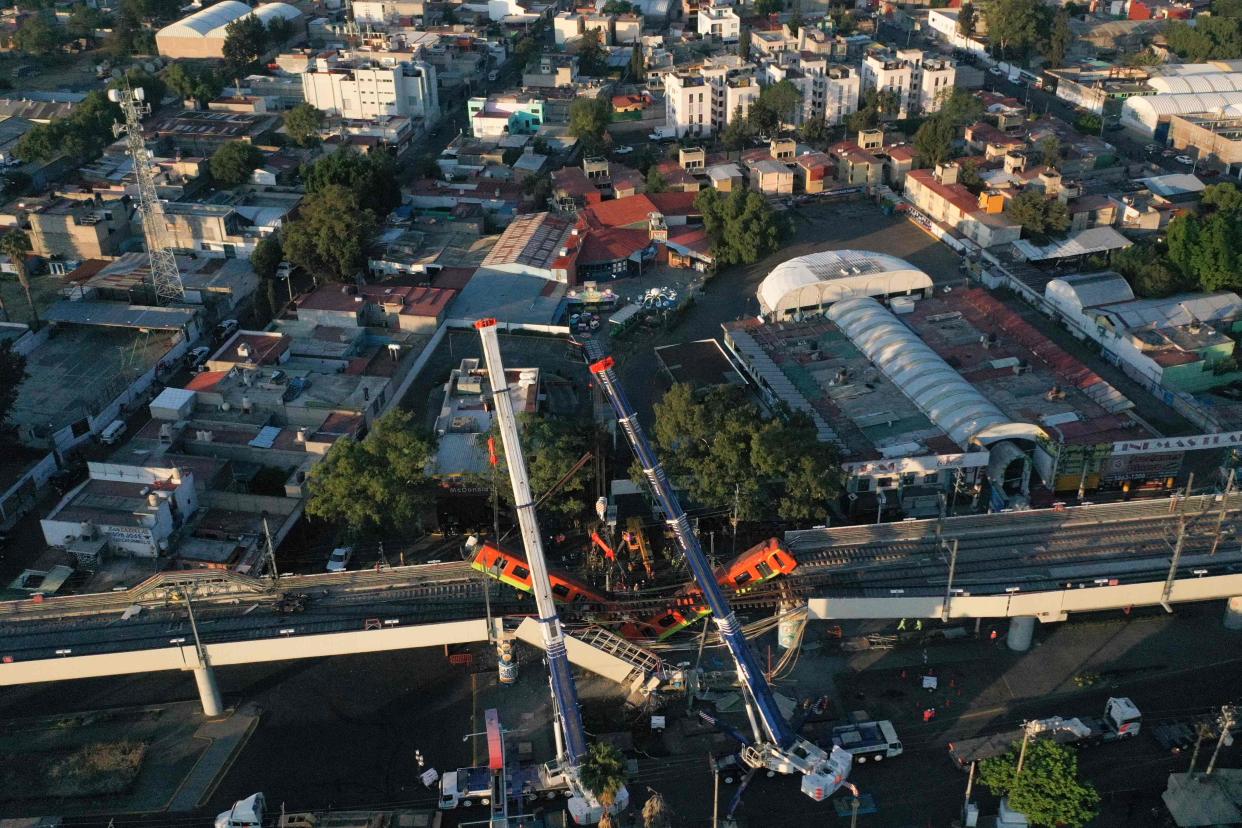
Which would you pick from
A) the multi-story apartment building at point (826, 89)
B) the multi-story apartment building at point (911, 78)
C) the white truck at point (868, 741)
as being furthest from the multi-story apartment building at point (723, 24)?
the white truck at point (868, 741)

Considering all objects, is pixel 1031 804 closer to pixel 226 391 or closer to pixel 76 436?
pixel 226 391

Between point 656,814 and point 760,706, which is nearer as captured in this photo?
point 656,814

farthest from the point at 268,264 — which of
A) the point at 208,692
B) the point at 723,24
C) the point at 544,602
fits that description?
the point at 723,24

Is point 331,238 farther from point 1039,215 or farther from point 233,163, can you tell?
point 1039,215

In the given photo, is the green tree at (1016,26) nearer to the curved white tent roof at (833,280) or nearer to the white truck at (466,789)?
the curved white tent roof at (833,280)

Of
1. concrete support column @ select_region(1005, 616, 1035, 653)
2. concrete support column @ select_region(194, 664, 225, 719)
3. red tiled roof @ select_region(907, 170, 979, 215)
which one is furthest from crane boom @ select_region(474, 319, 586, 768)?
red tiled roof @ select_region(907, 170, 979, 215)

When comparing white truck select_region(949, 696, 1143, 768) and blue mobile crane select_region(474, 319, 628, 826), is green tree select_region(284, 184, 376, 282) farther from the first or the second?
white truck select_region(949, 696, 1143, 768)
